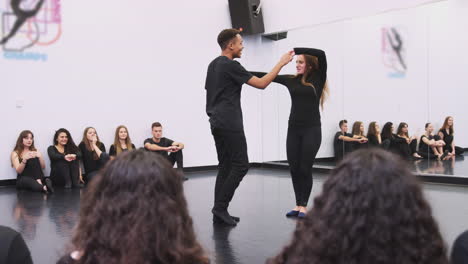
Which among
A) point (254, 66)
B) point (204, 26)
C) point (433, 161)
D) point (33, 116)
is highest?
point (204, 26)

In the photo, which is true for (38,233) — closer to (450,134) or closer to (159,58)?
(159,58)

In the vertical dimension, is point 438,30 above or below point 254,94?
above

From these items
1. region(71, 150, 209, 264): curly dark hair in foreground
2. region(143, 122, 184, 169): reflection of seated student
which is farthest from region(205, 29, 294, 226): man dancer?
region(143, 122, 184, 169): reflection of seated student

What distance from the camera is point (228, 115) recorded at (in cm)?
355

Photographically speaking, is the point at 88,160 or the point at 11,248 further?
the point at 88,160

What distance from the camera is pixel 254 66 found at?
28.1ft

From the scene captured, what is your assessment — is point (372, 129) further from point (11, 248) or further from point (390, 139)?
point (11, 248)

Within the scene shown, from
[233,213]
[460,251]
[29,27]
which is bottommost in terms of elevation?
[233,213]

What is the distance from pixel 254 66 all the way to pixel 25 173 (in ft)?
14.0

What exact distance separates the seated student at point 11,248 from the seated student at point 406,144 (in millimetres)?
6359

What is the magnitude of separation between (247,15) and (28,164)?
420cm

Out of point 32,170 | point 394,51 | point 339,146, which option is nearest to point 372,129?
point 339,146

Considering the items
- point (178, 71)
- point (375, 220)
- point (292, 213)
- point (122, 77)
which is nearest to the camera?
point (375, 220)

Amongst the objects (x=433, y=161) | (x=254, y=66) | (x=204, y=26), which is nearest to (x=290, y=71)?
(x=254, y=66)
